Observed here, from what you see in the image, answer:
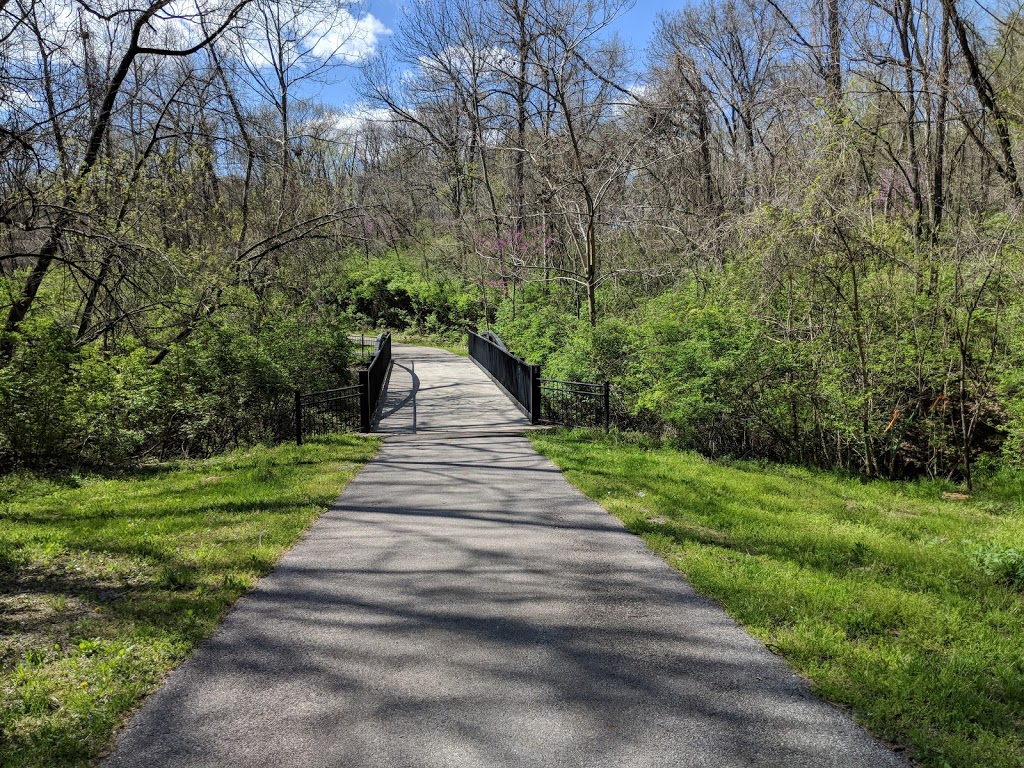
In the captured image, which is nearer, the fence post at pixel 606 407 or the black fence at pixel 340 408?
the black fence at pixel 340 408

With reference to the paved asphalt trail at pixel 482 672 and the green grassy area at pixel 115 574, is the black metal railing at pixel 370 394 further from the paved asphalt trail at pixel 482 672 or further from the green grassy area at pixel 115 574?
the paved asphalt trail at pixel 482 672

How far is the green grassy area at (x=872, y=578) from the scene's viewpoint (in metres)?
3.44

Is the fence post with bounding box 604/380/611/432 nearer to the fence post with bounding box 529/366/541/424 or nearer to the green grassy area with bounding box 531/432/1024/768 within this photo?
the fence post with bounding box 529/366/541/424

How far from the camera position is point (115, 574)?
17.9 ft

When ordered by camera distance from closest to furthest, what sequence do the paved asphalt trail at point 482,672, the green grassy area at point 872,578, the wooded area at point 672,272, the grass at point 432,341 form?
the paved asphalt trail at point 482,672, the green grassy area at point 872,578, the wooded area at point 672,272, the grass at point 432,341

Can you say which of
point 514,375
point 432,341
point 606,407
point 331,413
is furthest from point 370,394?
point 432,341

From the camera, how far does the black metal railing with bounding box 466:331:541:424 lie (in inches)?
524

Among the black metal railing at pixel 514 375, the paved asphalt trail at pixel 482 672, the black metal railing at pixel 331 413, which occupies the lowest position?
the paved asphalt trail at pixel 482 672

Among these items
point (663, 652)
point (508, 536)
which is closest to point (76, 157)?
point (508, 536)

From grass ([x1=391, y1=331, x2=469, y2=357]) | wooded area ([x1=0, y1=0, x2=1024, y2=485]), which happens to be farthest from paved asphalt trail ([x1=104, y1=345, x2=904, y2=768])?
grass ([x1=391, y1=331, x2=469, y2=357])

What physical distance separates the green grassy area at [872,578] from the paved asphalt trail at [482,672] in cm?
28

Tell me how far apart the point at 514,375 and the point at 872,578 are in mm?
10725

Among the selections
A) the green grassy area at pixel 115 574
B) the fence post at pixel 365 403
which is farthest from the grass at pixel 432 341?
the green grassy area at pixel 115 574

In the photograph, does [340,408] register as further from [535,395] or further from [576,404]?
[576,404]
